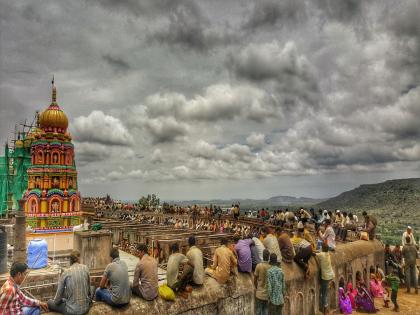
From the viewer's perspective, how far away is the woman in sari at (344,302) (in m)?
12.1

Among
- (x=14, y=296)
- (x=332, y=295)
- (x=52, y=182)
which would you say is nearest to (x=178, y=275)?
(x=14, y=296)

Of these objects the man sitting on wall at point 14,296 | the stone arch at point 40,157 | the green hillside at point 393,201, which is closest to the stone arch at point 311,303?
the man sitting on wall at point 14,296

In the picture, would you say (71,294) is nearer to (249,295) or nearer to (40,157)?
(249,295)

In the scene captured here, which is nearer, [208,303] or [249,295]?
[208,303]

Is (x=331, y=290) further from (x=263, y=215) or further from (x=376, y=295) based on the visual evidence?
(x=263, y=215)

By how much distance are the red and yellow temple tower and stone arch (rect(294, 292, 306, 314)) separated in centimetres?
2431

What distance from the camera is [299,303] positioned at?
1005 centimetres

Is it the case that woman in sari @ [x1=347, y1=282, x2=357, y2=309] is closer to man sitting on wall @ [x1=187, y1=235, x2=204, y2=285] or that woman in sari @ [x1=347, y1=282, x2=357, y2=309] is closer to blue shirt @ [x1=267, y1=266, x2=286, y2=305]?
blue shirt @ [x1=267, y1=266, x2=286, y2=305]

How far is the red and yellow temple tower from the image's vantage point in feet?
91.0

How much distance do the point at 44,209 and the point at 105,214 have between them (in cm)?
691

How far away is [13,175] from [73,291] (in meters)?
45.9

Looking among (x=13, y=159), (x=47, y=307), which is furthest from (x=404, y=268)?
(x=13, y=159)

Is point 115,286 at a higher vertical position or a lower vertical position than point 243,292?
higher

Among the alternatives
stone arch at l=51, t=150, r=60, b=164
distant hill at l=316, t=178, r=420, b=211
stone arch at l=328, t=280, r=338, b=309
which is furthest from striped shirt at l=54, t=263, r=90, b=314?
distant hill at l=316, t=178, r=420, b=211
